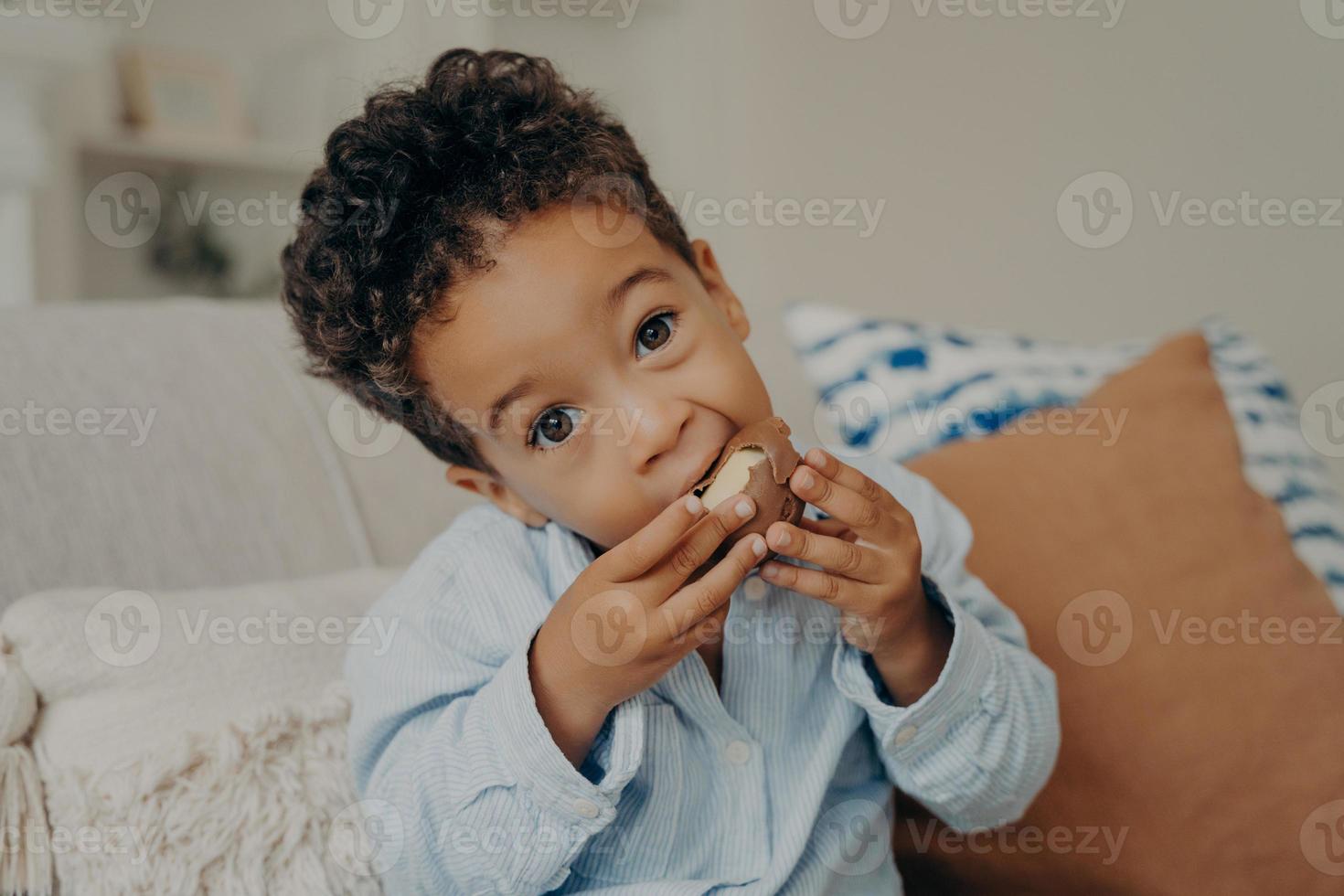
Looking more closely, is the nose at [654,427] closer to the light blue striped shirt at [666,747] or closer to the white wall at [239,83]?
the light blue striped shirt at [666,747]

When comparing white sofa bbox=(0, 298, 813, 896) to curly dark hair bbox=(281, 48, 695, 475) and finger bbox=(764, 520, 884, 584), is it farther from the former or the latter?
finger bbox=(764, 520, 884, 584)

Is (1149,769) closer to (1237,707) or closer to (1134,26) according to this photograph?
(1237,707)

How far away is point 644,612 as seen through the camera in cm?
76

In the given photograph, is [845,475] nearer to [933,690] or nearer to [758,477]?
[758,477]

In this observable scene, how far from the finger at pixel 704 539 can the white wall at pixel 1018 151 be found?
1.51 meters

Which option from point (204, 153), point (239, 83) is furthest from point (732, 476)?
point (239, 83)

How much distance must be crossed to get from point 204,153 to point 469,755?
2.33 m

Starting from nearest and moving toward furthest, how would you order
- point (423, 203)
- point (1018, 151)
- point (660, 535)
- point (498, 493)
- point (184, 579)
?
point (660, 535) < point (423, 203) < point (498, 493) < point (184, 579) < point (1018, 151)

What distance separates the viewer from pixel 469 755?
32.8 inches

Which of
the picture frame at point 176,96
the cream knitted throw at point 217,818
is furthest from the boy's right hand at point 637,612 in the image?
the picture frame at point 176,96

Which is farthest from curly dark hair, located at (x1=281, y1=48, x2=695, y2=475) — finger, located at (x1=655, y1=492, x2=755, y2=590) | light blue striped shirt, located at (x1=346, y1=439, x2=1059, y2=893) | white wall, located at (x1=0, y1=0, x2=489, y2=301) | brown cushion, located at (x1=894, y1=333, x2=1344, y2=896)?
white wall, located at (x1=0, y1=0, x2=489, y2=301)

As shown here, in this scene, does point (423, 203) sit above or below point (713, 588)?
above

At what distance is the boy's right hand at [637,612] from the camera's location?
0.74 metres

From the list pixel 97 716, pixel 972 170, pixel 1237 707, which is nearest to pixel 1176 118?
pixel 972 170
